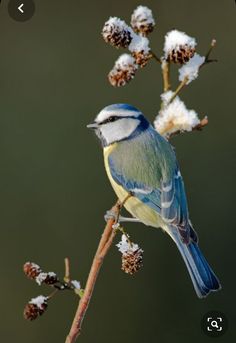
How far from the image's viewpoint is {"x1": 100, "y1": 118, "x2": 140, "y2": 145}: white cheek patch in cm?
91

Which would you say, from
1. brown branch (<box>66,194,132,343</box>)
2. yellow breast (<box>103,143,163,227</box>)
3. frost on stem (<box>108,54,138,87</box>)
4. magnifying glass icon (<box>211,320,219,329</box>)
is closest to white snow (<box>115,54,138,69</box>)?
frost on stem (<box>108,54,138,87</box>)

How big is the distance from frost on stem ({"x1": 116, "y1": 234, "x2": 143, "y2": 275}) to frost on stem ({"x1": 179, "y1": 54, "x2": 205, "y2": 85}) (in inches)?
7.1

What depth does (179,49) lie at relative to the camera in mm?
637

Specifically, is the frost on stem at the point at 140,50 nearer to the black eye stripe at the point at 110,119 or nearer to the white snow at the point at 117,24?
the white snow at the point at 117,24

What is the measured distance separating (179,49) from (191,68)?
32 mm

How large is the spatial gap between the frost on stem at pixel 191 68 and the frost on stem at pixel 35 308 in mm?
274

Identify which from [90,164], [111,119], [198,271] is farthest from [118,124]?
[90,164]

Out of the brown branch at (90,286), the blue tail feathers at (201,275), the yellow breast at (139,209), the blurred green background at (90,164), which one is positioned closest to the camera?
the brown branch at (90,286)

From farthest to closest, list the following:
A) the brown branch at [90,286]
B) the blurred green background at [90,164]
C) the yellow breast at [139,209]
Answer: the blurred green background at [90,164] → the yellow breast at [139,209] → the brown branch at [90,286]

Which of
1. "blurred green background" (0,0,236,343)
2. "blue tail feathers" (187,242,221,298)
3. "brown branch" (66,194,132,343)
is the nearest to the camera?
"brown branch" (66,194,132,343)

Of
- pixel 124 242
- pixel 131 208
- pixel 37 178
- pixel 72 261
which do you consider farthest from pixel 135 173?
pixel 37 178

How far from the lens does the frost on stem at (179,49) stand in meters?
0.64

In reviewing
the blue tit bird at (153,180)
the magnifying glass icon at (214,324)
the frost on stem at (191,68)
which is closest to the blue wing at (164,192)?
the blue tit bird at (153,180)

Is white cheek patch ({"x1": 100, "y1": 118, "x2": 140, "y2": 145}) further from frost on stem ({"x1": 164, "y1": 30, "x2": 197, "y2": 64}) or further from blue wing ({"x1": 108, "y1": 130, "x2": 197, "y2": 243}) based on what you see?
frost on stem ({"x1": 164, "y1": 30, "x2": 197, "y2": 64})
